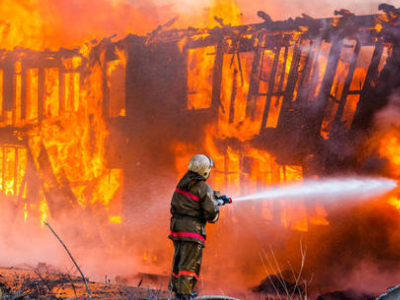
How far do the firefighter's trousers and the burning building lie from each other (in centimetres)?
323

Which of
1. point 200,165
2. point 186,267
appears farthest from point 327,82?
point 186,267

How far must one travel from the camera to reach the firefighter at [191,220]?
13.2 feet

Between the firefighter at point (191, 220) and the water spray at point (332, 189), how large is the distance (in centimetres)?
222

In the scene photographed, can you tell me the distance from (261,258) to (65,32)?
593 cm

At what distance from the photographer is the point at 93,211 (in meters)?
8.34

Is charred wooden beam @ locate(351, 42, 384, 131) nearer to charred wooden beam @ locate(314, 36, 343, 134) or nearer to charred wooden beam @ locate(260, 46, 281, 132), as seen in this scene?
charred wooden beam @ locate(314, 36, 343, 134)

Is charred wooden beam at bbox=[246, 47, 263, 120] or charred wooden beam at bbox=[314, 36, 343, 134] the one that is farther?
charred wooden beam at bbox=[246, 47, 263, 120]

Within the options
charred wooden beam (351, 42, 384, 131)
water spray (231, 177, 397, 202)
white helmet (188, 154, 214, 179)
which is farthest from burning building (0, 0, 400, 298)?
white helmet (188, 154, 214, 179)

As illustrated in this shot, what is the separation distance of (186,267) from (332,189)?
3.49 m

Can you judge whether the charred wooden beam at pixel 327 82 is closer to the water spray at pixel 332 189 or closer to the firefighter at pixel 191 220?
the water spray at pixel 332 189

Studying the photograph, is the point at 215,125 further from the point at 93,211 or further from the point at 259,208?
the point at 93,211

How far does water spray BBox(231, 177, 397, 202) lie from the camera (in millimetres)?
6422

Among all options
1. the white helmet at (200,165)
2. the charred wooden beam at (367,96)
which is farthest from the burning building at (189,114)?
the white helmet at (200,165)

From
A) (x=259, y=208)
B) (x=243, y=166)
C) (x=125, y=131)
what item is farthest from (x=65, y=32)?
(x=259, y=208)
